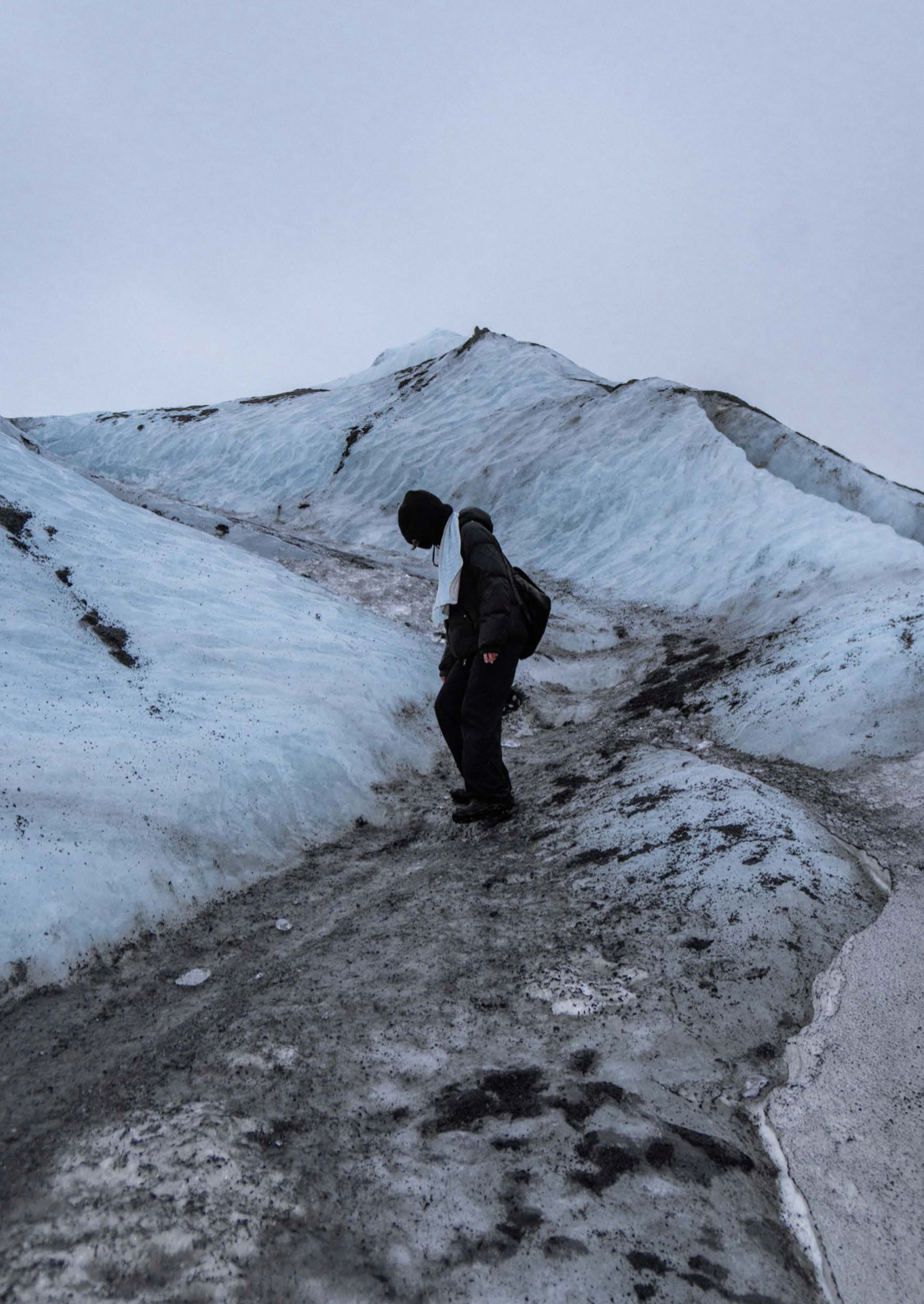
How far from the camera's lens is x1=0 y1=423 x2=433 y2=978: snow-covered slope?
4.17 metres

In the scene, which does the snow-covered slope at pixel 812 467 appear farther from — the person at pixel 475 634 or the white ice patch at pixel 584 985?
the white ice patch at pixel 584 985

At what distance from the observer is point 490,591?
5.36 meters

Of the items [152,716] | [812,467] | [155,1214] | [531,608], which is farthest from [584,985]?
[812,467]

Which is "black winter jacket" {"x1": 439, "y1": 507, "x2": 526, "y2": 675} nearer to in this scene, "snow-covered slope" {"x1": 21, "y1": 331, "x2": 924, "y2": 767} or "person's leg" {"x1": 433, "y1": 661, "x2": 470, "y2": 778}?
"person's leg" {"x1": 433, "y1": 661, "x2": 470, "y2": 778}

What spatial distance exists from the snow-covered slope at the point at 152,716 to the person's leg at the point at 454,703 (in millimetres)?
781

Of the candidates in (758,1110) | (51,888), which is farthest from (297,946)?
(758,1110)

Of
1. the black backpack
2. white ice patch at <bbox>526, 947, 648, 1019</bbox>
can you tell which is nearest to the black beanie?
the black backpack

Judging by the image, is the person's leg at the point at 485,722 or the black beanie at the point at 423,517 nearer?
the person's leg at the point at 485,722

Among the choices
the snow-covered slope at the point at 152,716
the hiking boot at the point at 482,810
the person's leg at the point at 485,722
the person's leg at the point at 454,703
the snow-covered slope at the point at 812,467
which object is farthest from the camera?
the snow-covered slope at the point at 812,467

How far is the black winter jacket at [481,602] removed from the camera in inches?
209

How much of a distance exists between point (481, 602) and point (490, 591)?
9 centimetres

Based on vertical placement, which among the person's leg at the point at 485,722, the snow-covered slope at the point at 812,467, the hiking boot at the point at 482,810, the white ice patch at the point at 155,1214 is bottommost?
the white ice patch at the point at 155,1214

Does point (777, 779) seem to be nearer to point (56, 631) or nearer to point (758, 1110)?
point (758, 1110)

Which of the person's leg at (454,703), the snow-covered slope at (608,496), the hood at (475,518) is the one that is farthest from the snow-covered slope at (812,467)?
the person's leg at (454,703)
